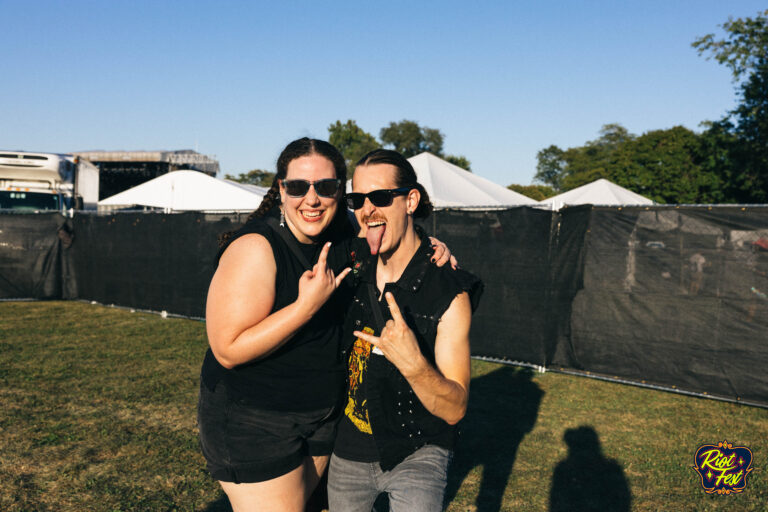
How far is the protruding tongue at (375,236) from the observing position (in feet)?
8.37

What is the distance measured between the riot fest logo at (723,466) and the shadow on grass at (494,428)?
66.9 inches

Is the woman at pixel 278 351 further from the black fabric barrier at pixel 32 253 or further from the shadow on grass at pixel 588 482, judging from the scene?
the black fabric barrier at pixel 32 253

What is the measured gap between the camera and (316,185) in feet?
8.18

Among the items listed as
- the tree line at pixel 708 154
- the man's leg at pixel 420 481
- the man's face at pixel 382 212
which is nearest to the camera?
the man's leg at pixel 420 481

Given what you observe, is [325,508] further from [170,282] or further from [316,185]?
[170,282]

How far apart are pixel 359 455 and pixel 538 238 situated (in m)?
6.56

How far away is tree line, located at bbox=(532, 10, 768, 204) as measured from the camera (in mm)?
26688

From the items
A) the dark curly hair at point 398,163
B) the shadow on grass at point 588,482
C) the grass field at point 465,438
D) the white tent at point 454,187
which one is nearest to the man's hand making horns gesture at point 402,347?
the dark curly hair at point 398,163

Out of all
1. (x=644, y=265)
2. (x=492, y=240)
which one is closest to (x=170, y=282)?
(x=492, y=240)

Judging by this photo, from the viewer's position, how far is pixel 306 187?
8.14 feet

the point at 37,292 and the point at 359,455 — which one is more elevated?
the point at 359,455

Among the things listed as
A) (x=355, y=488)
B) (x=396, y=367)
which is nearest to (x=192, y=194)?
(x=355, y=488)

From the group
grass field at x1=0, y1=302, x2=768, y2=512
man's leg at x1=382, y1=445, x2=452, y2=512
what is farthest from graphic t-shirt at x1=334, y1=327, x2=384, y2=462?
grass field at x1=0, y1=302, x2=768, y2=512

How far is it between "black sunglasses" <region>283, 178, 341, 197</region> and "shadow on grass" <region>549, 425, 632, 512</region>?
3.45 meters
